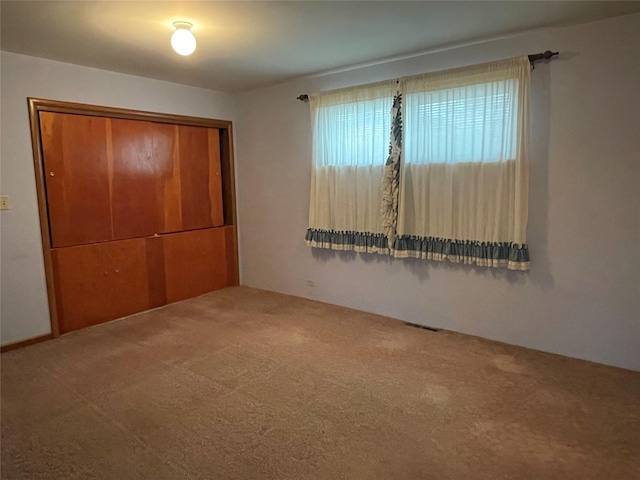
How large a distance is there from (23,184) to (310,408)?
9.40ft

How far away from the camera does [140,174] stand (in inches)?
160

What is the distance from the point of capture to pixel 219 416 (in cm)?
231

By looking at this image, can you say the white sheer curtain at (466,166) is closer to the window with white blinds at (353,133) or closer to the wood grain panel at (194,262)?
the window with white blinds at (353,133)

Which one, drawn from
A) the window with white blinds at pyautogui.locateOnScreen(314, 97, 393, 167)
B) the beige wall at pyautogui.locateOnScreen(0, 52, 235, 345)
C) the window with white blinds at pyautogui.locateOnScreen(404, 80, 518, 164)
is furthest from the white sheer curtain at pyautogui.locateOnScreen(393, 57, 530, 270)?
the beige wall at pyautogui.locateOnScreen(0, 52, 235, 345)

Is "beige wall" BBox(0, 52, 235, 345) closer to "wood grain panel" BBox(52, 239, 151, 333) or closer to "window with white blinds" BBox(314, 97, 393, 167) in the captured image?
"wood grain panel" BBox(52, 239, 151, 333)

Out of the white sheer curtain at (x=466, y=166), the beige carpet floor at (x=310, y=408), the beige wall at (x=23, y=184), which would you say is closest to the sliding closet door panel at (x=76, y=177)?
the beige wall at (x=23, y=184)

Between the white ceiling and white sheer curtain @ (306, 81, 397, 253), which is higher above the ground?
the white ceiling

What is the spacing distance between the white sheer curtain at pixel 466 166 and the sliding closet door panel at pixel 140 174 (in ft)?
8.04

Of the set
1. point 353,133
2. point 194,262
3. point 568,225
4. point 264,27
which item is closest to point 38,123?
point 194,262

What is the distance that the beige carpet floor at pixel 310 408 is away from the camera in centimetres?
192

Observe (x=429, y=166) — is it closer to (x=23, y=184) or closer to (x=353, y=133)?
→ (x=353, y=133)

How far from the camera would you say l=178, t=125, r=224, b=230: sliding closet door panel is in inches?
176

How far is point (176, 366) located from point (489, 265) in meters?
2.45

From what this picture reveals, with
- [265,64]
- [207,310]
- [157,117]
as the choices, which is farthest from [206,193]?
[265,64]
